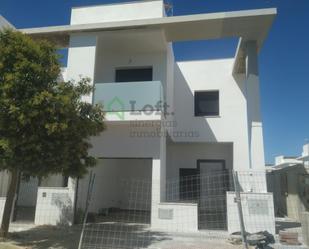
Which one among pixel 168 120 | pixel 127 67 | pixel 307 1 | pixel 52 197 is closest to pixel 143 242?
pixel 52 197

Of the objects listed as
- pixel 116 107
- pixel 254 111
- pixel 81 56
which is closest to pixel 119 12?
pixel 81 56

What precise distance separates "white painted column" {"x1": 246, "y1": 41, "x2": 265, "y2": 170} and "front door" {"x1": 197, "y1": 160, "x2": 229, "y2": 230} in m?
3.16

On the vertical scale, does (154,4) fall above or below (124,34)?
above

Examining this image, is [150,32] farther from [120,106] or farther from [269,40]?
[269,40]

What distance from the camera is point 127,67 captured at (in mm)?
12781

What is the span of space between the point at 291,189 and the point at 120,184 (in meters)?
8.89

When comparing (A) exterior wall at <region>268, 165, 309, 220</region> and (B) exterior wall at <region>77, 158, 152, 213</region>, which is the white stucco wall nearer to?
(B) exterior wall at <region>77, 158, 152, 213</region>

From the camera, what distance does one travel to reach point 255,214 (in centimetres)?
948

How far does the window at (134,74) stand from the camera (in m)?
12.7

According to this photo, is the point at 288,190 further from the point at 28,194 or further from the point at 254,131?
the point at 28,194

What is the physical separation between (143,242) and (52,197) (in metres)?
4.40

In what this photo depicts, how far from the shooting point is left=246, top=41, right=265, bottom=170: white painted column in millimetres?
10648

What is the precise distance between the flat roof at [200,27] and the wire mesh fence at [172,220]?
17.9ft

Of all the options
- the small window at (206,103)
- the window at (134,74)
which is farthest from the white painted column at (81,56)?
the small window at (206,103)
